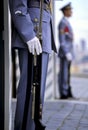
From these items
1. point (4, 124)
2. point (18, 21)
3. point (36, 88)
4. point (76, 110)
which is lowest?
point (76, 110)

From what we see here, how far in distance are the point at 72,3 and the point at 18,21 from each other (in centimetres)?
547

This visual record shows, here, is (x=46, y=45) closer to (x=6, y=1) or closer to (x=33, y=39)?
(x=33, y=39)

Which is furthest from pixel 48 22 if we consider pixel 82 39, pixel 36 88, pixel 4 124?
pixel 82 39

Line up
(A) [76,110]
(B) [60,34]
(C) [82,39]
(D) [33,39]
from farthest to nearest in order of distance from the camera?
(C) [82,39] < (B) [60,34] < (A) [76,110] < (D) [33,39]

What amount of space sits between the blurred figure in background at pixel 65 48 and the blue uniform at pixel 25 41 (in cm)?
458

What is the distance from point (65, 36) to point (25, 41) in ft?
16.2

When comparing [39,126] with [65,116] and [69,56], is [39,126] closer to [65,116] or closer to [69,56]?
[65,116]

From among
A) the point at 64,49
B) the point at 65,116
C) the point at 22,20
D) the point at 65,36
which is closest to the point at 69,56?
the point at 64,49

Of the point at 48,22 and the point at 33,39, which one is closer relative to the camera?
the point at 33,39

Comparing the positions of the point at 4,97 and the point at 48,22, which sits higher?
the point at 48,22

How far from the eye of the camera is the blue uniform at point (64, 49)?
331 inches

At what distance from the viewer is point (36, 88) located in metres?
3.66

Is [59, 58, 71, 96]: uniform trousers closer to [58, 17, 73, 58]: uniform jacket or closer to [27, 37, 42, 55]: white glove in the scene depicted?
[58, 17, 73, 58]: uniform jacket

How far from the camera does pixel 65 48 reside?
8430 mm
